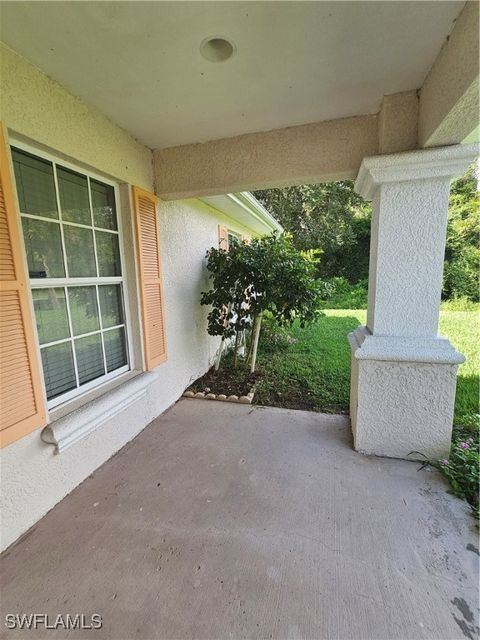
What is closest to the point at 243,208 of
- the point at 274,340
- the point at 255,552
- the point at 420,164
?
the point at 274,340

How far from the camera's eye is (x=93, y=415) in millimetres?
2203

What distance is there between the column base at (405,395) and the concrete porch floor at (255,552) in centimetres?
19

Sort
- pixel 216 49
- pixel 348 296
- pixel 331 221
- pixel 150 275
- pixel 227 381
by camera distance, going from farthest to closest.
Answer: pixel 331 221 < pixel 348 296 < pixel 227 381 < pixel 150 275 < pixel 216 49

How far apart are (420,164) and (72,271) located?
111 inches

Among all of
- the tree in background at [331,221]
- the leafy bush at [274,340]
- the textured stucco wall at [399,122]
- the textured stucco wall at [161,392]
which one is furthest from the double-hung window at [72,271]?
the tree in background at [331,221]

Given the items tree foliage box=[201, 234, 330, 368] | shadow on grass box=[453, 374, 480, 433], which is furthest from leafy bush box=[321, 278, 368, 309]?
tree foliage box=[201, 234, 330, 368]

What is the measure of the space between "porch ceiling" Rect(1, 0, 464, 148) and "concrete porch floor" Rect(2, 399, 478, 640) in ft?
9.72

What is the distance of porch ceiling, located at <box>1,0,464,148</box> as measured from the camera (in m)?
1.47

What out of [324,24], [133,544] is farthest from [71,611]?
[324,24]

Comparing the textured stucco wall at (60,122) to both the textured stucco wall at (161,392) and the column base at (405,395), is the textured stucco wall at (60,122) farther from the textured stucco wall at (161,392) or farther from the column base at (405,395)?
the column base at (405,395)

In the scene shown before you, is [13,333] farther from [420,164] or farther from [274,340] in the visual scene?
[274,340]

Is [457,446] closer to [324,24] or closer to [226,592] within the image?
[226,592]

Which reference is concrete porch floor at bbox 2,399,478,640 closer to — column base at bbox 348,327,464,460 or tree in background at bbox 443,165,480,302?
column base at bbox 348,327,464,460

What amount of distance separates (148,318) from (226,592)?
7.52 ft
